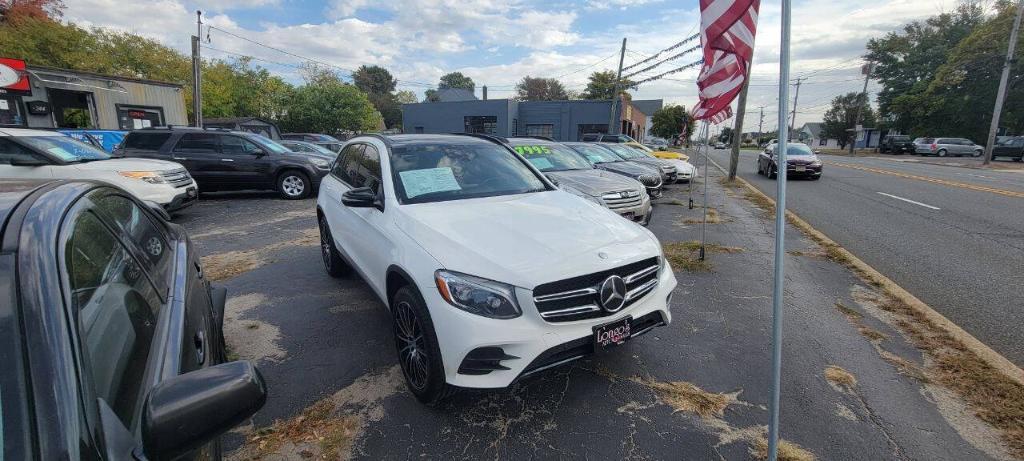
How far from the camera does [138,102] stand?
19516 millimetres

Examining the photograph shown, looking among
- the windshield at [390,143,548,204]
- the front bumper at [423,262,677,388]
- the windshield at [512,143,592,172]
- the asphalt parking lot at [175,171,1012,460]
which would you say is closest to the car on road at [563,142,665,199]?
the windshield at [512,143,592,172]

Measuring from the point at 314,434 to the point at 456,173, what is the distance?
6.92 feet

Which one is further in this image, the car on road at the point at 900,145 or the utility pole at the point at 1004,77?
the car on road at the point at 900,145

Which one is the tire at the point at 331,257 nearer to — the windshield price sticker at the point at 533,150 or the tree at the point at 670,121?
the windshield price sticker at the point at 533,150

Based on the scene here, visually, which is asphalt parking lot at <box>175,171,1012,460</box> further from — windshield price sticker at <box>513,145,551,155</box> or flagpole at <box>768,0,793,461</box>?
windshield price sticker at <box>513,145,551,155</box>

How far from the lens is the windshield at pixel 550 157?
8.26 metres

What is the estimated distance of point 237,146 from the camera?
10.2 metres

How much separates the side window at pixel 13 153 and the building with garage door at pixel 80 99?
39.4 feet

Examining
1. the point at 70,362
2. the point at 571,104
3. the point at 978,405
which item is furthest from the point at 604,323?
the point at 571,104

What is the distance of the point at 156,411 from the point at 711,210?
9933 millimetres

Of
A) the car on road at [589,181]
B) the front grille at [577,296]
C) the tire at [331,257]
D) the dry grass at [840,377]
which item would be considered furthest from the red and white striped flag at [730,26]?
the tire at [331,257]

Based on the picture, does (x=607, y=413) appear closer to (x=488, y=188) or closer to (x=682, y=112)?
(x=488, y=188)

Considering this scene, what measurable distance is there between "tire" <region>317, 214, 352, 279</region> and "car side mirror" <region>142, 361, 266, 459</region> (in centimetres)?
352

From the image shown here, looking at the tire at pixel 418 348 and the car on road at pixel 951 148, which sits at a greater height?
the car on road at pixel 951 148
